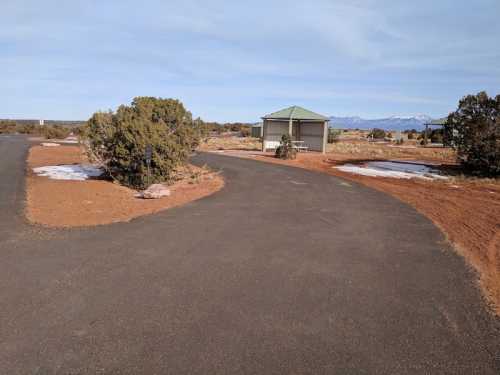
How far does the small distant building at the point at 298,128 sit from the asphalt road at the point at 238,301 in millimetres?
23371

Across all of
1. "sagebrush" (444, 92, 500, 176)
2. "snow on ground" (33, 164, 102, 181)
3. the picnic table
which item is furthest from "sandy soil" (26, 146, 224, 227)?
the picnic table

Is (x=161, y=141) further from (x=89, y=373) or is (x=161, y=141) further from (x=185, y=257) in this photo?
(x=89, y=373)

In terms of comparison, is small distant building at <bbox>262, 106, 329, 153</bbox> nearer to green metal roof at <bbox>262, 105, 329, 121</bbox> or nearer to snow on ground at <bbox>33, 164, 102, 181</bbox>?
green metal roof at <bbox>262, 105, 329, 121</bbox>

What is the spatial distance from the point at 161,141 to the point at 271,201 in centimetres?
454

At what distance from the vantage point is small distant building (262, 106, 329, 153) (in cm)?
3030

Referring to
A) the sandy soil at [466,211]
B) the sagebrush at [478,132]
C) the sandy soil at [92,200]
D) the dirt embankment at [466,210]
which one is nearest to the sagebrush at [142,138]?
the sandy soil at [92,200]

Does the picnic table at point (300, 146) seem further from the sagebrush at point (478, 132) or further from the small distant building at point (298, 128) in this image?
Result: the sagebrush at point (478, 132)

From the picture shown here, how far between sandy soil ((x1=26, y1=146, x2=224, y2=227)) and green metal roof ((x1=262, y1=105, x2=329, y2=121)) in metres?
17.4

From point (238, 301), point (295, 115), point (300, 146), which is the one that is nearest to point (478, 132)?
point (295, 115)

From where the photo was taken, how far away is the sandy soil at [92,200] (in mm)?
8070

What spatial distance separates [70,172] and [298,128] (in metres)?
22.4

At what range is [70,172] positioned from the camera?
1558cm

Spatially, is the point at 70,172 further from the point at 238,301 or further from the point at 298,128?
the point at 298,128

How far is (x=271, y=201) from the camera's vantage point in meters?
10.5
